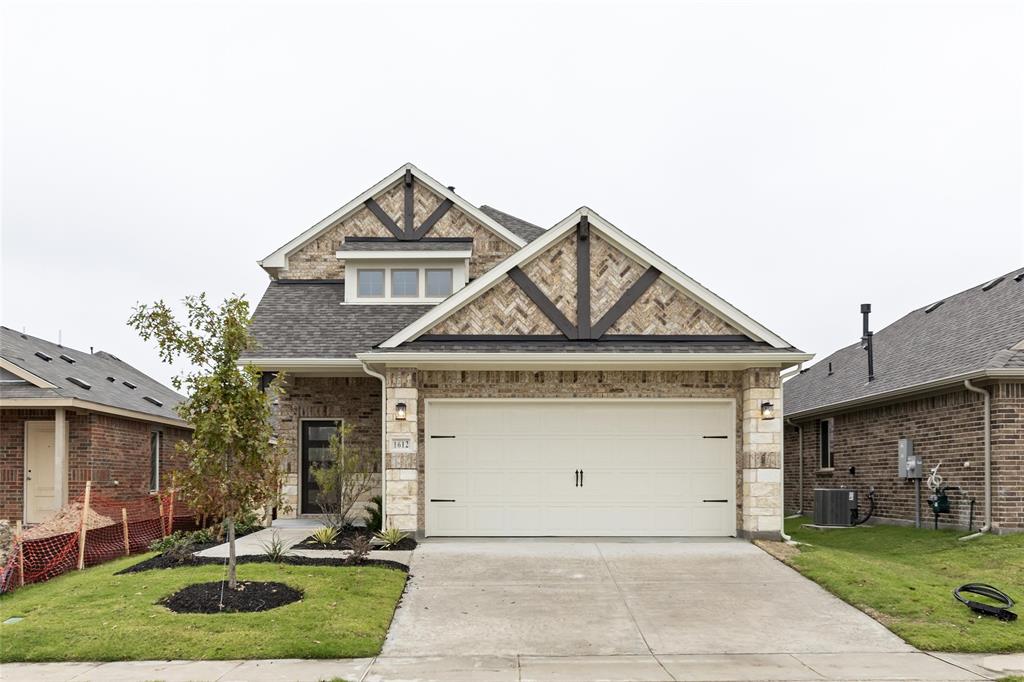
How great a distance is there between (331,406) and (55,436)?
5.42m

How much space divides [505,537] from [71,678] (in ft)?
25.3

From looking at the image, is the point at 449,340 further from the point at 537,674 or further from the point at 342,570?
the point at 537,674

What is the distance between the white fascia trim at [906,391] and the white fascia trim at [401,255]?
916cm

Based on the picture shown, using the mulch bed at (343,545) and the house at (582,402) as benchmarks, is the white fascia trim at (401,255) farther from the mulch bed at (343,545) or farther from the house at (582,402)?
the mulch bed at (343,545)

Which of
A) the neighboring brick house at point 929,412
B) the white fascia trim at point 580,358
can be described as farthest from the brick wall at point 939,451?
the white fascia trim at point 580,358

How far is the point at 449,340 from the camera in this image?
551 inches

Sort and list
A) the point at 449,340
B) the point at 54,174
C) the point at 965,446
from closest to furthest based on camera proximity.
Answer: the point at 449,340
the point at 965,446
the point at 54,174

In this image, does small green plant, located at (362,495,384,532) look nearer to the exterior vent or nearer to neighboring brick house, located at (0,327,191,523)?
neighboring brick house, located at (0,327,191,523)

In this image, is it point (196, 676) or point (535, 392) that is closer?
point (196, 676)

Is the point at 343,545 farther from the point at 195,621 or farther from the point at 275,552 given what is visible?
the point at 195,621

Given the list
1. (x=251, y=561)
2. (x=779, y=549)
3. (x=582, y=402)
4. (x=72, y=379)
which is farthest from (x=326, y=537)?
(x=72, y=379)

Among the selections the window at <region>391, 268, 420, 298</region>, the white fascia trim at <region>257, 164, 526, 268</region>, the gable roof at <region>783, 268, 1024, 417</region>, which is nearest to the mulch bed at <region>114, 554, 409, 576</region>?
the window at <region>391, 268, 420, 298</region>

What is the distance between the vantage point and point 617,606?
33.3ft

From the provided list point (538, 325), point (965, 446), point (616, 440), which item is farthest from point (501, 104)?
point (965, 446)
